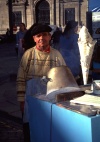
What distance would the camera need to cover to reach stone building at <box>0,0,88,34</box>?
3424cm

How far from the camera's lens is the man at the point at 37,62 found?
3.06m

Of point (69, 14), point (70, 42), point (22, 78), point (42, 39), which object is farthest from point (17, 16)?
point (42, 39)

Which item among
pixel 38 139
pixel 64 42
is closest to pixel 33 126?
pixel 38 139

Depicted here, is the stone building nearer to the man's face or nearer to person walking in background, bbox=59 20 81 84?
person walking in background, bbox=59 20 81 84

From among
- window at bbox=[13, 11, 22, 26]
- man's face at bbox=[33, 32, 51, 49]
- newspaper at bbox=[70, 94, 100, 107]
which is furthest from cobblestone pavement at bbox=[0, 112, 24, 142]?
window at bbox=[13, 11, 22, 26]

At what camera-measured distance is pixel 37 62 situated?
3.13 m

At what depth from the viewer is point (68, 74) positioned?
2.63 meters

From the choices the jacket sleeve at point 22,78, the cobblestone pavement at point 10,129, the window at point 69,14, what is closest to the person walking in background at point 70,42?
the cobblestone pavement at point 10,129

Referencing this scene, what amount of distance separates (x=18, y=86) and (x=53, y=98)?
84cm

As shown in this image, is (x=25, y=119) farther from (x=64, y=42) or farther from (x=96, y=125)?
(x=64, y=42)

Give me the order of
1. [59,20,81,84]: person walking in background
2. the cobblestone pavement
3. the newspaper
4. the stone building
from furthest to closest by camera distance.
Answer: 1. the stone building
2. [59,20,81,84]: person walking in background
3. the cobblestone pavement
4. the newspaper

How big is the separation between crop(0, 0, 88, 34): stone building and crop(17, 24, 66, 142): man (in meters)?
31.2

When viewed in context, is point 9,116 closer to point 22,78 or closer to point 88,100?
point 22,78

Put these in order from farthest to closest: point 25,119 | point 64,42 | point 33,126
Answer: point 64,42, point 25,119, point 33,126
